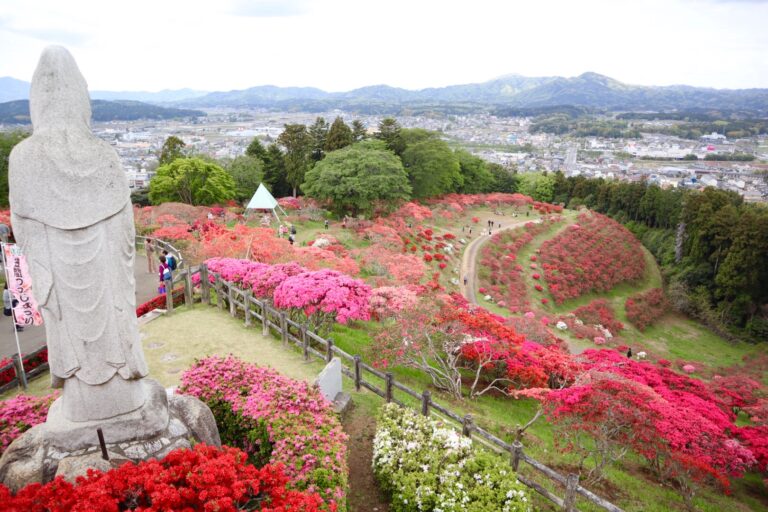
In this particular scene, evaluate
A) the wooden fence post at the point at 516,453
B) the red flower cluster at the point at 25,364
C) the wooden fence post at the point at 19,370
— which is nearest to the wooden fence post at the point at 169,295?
the red flower cluster at the point at 25,364

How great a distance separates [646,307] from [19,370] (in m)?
35.3

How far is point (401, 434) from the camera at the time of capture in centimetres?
763

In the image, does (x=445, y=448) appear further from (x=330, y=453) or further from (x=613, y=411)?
(x=613, y=411)

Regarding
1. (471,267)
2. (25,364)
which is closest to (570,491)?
(25,364)

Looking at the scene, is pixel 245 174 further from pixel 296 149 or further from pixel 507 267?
pixel 507 267

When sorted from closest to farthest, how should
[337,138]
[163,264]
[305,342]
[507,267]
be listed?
[305,342]
[163,264]
[507,267]
[337,138]

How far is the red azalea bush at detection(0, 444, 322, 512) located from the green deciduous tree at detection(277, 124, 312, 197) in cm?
3806

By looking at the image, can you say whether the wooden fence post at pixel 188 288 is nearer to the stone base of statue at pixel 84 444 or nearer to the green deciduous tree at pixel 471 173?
the stone base of statue at pixel 84 444

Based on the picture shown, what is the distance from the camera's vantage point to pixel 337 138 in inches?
1606

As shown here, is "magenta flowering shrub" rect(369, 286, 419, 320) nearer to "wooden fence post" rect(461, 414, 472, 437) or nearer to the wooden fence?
the wooden fence

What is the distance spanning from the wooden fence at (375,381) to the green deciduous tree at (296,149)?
27923 millimetres

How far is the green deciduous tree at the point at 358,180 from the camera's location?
102ft

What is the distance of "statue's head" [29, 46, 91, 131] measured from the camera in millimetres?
4758

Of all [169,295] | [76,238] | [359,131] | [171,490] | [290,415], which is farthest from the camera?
[359,131]
